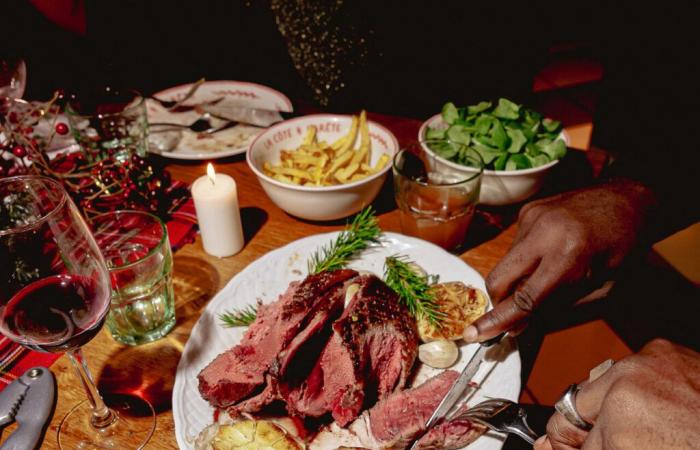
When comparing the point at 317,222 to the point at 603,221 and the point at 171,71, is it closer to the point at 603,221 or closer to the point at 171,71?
the point at 603,221

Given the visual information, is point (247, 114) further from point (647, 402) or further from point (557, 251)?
point (647, 402)

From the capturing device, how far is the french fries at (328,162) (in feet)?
6.72

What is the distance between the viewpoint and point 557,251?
5.10 ft

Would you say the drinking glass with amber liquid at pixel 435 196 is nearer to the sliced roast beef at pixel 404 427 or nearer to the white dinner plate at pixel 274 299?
the white dinner plate at pixel 274 299

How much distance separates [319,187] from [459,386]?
2.87 feet

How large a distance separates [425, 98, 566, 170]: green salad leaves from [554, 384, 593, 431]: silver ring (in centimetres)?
101

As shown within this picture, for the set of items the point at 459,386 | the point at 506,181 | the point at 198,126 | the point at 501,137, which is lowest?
the point at 459,386

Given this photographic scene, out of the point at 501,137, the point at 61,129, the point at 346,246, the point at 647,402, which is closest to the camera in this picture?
the point at 647,402

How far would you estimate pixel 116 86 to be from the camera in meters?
2.61

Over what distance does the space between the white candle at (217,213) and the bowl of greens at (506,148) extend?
2.56ft

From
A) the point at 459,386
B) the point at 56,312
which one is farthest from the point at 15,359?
the point at 459,386

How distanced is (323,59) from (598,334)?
2606 millimetres

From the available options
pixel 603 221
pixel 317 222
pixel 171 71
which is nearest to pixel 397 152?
pixel 317 222

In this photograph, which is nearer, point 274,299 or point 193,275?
point 274,299
